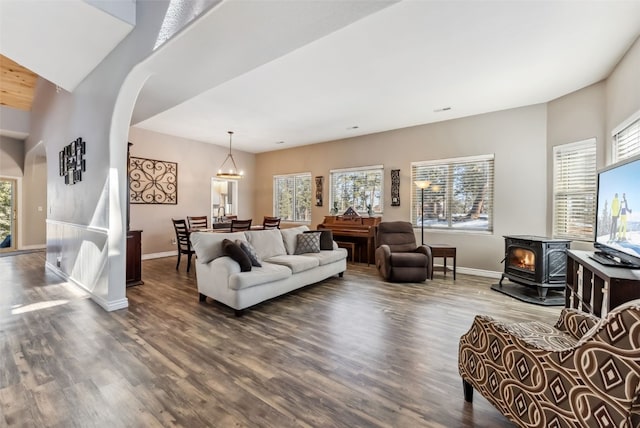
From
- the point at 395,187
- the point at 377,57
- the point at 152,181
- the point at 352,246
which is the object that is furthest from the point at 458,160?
the point at 152,181

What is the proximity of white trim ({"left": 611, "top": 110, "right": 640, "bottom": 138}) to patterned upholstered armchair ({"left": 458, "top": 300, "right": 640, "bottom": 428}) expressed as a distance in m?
2.49

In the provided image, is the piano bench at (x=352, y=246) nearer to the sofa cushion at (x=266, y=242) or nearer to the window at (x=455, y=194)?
the window at (x=455, y=194)

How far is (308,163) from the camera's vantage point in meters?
7.76

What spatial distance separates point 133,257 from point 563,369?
502cm

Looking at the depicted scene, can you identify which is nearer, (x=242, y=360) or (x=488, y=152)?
(x=242, y=360)

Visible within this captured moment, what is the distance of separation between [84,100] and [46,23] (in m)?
1.32

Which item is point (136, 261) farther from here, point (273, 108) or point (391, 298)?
point (391, 298)

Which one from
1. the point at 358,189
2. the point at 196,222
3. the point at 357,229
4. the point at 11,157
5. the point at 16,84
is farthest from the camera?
the point at 11,157

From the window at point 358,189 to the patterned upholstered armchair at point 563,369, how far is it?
4.92 m

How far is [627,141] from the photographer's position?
3246 mm

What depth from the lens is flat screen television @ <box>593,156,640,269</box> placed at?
2.17 metres

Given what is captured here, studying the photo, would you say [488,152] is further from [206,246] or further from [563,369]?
[206,246]

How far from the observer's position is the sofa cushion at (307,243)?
4758 mm

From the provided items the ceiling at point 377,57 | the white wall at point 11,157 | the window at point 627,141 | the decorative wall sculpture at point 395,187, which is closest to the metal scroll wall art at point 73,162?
the ceiling at point 377,57
